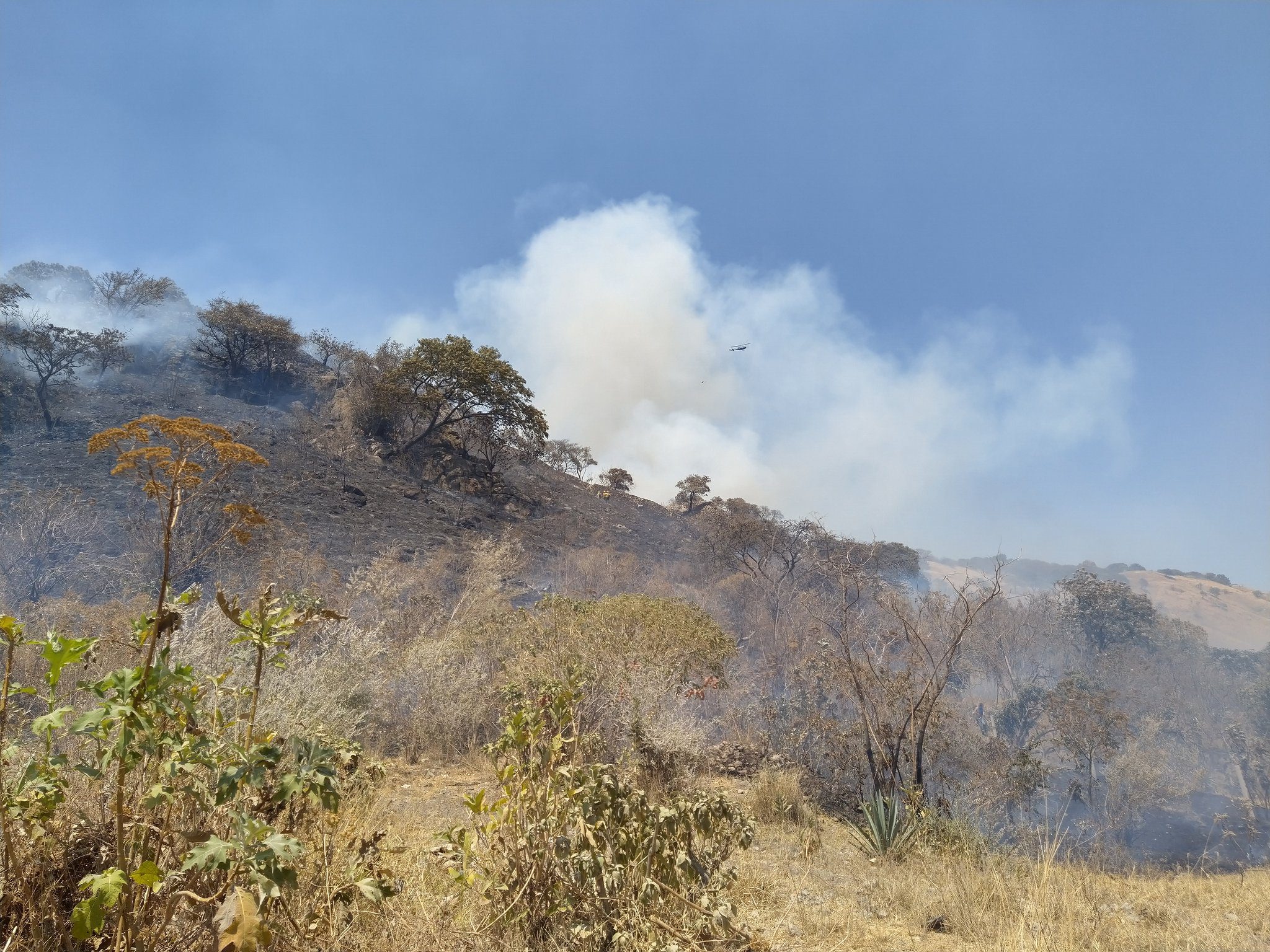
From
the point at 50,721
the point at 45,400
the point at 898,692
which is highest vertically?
the point at 45,400

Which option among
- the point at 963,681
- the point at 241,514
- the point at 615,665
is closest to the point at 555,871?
the point at 241,514

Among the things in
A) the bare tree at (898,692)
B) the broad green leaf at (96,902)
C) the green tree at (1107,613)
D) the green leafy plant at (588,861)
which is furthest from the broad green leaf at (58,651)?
the green tree at (1107,613)

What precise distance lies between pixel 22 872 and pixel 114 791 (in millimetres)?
429

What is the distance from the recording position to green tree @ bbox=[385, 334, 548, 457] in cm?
2725

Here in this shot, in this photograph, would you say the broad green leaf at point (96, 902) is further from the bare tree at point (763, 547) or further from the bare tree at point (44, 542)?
the bare tree at point (763, 547)

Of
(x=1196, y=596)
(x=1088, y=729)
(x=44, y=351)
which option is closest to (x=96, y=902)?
(x=1088, y=729)

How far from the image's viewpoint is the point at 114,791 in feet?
7.61

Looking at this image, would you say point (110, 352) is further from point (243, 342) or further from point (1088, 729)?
point (1088, 729)

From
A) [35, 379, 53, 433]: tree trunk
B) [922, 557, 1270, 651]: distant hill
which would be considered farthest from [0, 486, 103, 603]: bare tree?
[922, 557, 1270, 651]: distant hill

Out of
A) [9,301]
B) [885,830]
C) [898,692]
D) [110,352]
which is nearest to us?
[885,830]

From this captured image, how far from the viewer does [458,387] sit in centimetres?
2762

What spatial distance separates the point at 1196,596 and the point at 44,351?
97282 millimetres

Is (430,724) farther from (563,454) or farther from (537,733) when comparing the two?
(563,454)

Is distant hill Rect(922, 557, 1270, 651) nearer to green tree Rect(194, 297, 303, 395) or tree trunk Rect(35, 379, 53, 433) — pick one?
green tree Rect(194, 297, 303, 395)
